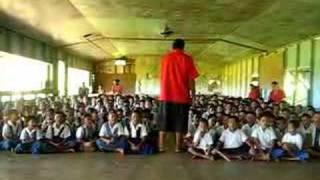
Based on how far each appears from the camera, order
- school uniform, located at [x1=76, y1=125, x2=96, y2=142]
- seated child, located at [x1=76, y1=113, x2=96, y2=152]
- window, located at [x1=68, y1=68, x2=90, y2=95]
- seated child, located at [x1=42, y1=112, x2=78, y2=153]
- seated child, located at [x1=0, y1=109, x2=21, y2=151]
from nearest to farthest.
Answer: seated child, located at [x1=42, y1=112, x2=78, y2=153]
seated child, located at [x1=0, y1=109, x2=21, y2=151]
seated child, located at [x1=76, y1=113, x2=96, y2=152]
school uniform, located at [x1=76, y1=125, x2=96, y2=142]
window, located at [x1=68, y1=68, x2=90, y2=95]

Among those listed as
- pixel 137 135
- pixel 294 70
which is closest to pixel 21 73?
pixel 294 70

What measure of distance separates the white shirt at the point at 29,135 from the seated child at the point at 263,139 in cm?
386

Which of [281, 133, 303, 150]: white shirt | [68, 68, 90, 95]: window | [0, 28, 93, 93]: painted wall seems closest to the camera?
[281, 133, 303, 150]: white shirt

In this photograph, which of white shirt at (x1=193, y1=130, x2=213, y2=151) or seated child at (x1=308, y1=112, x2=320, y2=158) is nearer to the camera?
white shirt at (x1=193, y1=130, x2=213, y2=151)

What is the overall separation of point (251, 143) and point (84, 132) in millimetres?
3307

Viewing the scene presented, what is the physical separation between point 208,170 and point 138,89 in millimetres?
29672

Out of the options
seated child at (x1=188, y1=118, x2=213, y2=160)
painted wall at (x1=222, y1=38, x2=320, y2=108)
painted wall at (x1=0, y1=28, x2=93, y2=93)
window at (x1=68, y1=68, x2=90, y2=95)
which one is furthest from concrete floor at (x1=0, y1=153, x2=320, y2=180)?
window at (x1=68, y1=68, x2=90, y2=95)

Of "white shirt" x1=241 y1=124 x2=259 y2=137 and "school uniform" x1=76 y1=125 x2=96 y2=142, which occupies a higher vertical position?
"white shirt" x1=241 y1=124 x2=259 y2=137

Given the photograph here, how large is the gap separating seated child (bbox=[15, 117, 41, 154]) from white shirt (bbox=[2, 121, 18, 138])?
0.30 m

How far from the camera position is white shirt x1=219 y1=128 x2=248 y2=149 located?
9.94m

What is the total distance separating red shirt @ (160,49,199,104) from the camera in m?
8.69

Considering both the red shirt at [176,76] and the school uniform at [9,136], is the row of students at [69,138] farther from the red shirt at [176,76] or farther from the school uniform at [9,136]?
the red shirt at [176,76]

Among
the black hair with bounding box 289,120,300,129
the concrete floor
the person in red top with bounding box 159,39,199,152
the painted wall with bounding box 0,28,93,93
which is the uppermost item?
the painted wall with bounding box 0,28,93,93

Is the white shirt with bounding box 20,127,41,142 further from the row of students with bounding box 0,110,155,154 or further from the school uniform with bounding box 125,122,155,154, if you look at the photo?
the school uniform with bounding box 125,122,155,154
